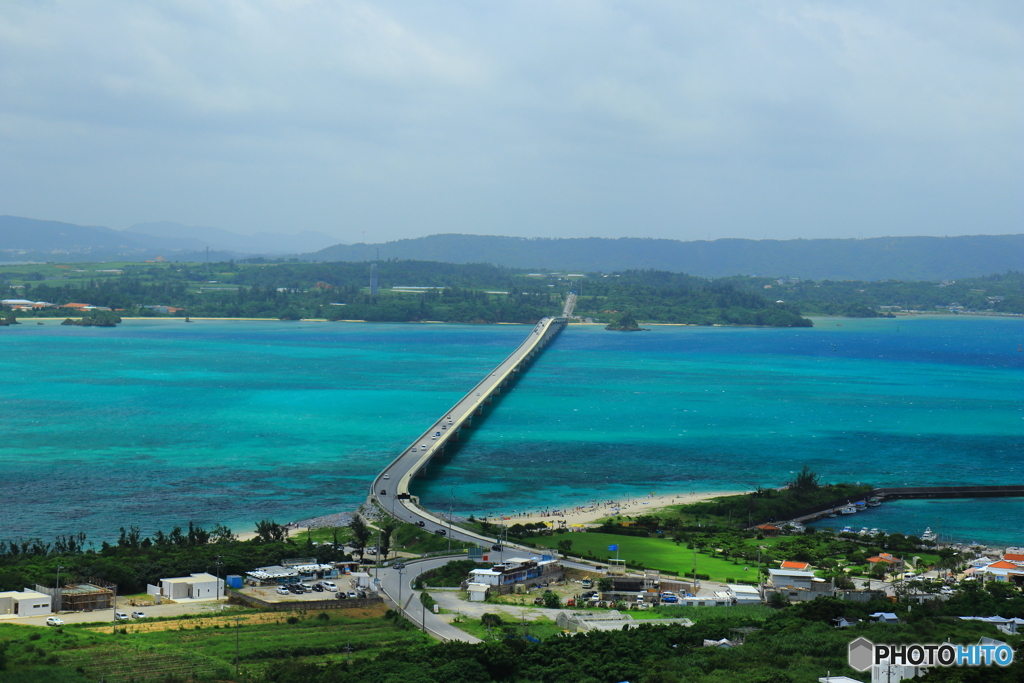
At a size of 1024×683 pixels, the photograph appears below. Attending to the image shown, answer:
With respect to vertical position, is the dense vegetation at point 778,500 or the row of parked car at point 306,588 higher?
the row of parked car at point 306,588

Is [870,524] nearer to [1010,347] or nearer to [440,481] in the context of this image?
[440,481]

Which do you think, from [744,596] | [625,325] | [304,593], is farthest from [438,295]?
[744,596]

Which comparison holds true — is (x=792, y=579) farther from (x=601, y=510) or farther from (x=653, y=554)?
(x=601, y=510)

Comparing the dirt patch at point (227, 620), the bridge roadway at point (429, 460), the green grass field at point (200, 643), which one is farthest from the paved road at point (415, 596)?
the bridge roadway at point (429, 460)

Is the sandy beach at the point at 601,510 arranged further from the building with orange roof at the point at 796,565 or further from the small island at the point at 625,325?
the small island at the point at 625,325

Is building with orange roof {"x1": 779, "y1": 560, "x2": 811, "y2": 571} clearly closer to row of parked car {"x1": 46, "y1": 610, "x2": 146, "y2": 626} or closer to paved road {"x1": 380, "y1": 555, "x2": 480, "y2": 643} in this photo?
paved road {"x1": 380, "y1": 555, "x2": 480, "y2": 643}
